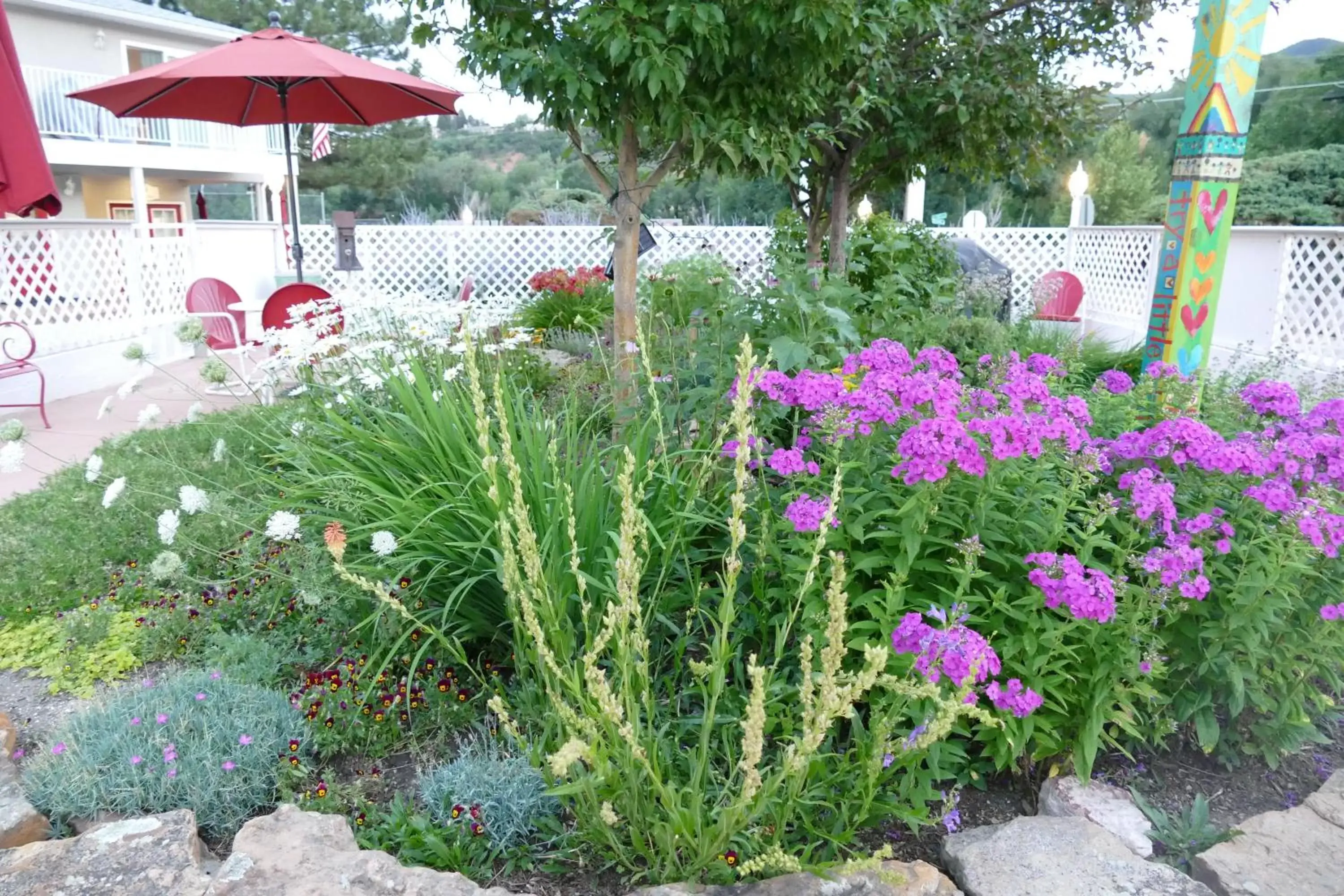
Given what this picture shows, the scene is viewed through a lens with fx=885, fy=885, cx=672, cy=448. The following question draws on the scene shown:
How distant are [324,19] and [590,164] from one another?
1005 inches

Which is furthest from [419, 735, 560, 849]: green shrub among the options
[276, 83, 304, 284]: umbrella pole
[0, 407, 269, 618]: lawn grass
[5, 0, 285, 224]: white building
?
[5, 0, 285, 224]: white building

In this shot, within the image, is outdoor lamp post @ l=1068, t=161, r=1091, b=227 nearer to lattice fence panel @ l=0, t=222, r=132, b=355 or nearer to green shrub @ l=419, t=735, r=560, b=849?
lattice fence panel @ l=0, t=222, r=132, b=355

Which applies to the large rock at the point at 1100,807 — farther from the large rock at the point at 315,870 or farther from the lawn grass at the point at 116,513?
the lawn grass at the point at 116,513

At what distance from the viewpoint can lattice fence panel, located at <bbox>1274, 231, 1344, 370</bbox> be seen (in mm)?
6809

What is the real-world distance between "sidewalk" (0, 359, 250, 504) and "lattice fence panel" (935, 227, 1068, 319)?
371 inches

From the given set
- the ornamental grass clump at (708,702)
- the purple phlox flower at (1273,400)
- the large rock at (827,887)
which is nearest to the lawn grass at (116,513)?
the ornamental grass clump at (708,702)

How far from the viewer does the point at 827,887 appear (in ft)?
5.45

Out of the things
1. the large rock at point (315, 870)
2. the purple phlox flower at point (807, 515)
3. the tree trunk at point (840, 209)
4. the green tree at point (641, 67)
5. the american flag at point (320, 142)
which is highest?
the american flag at point (320, 142)

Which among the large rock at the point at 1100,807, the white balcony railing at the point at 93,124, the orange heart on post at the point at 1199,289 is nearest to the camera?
the large rock at the point at 1100,807

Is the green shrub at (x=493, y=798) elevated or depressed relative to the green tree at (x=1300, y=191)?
depressed

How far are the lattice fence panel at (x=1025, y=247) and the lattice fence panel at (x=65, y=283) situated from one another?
9648mm

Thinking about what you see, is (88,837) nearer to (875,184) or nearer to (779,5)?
(779,5)

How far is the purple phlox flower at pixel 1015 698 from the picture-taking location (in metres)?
1.85

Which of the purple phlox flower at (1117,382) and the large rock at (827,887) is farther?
the purple phlox flower at (1117,382)
